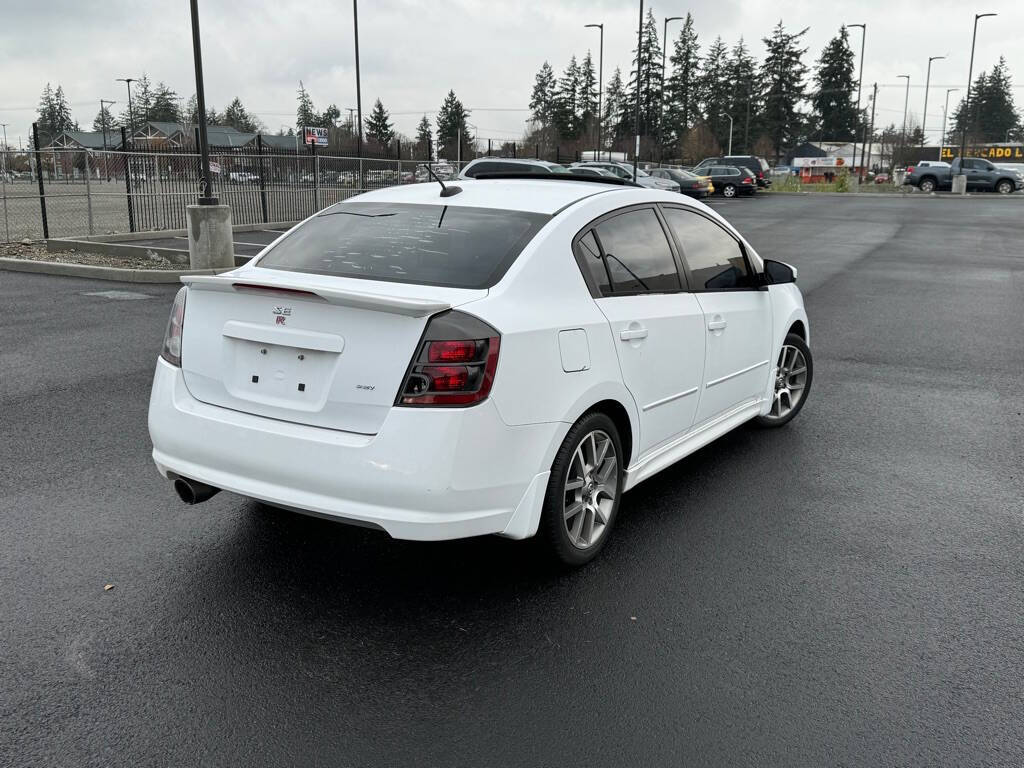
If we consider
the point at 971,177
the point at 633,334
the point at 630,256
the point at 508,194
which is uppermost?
the point at 508,194

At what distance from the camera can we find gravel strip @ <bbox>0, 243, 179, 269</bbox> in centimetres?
1519

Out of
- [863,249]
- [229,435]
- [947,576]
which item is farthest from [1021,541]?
[863,249]

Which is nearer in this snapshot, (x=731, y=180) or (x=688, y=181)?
(x=688, y=181)

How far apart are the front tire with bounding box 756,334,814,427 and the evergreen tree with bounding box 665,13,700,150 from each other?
4557 inches

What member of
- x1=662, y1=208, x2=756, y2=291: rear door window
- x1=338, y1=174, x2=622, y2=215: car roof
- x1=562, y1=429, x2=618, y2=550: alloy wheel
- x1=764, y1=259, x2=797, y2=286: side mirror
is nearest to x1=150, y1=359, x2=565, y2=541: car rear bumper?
x1=562, y1=429, x2=618, y2=550: alloy wheel

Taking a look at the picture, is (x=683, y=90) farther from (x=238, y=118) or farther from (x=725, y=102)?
(x=238, y=118)

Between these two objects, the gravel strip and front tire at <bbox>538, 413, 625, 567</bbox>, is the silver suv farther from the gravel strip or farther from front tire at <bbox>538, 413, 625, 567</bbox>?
front tire at <bbox>538, 413, 625, 567</bbox>

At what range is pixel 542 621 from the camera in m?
3.69

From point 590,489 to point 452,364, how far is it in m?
1.06

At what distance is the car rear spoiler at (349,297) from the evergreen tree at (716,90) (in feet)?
385

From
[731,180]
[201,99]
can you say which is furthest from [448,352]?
[731,180]

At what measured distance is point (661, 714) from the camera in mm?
3062

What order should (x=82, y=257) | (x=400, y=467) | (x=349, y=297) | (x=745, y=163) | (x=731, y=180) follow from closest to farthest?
1. (x=400, y=467)
2. (x=349, y=297)
3. (x=82, y=257)
4. (x=731, y=180)
5. (x=745, y=163)

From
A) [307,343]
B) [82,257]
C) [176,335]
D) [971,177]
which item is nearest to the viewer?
[307,343]
